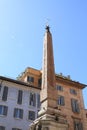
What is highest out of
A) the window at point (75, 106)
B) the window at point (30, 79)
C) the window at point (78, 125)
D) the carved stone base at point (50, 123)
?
the window at point (30, 79)

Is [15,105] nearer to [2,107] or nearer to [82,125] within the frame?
[2,107]

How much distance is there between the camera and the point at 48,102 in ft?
34.0

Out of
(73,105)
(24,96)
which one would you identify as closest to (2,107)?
(24,96)

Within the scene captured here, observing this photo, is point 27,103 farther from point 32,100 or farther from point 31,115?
point 31,115

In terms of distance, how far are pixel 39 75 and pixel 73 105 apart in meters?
6.33

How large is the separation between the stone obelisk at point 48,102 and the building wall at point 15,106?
12.9 metres

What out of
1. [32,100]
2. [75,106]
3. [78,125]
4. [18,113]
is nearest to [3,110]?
[18,113]

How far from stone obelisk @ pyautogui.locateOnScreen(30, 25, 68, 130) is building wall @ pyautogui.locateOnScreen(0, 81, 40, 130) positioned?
1294 centimetres

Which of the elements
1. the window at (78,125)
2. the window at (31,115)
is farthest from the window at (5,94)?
the window at (78,125)

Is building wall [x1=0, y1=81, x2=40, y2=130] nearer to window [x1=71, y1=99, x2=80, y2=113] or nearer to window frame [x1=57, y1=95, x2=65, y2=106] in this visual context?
window frame [x1=57, y1=95, x2=65, y2=106]

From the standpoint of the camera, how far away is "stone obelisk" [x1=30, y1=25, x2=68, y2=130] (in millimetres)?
9546

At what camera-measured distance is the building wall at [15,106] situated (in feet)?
76.4

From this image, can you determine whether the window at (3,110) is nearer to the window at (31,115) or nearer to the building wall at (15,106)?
the building wall at (15,106)

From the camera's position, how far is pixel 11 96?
82.9ft
